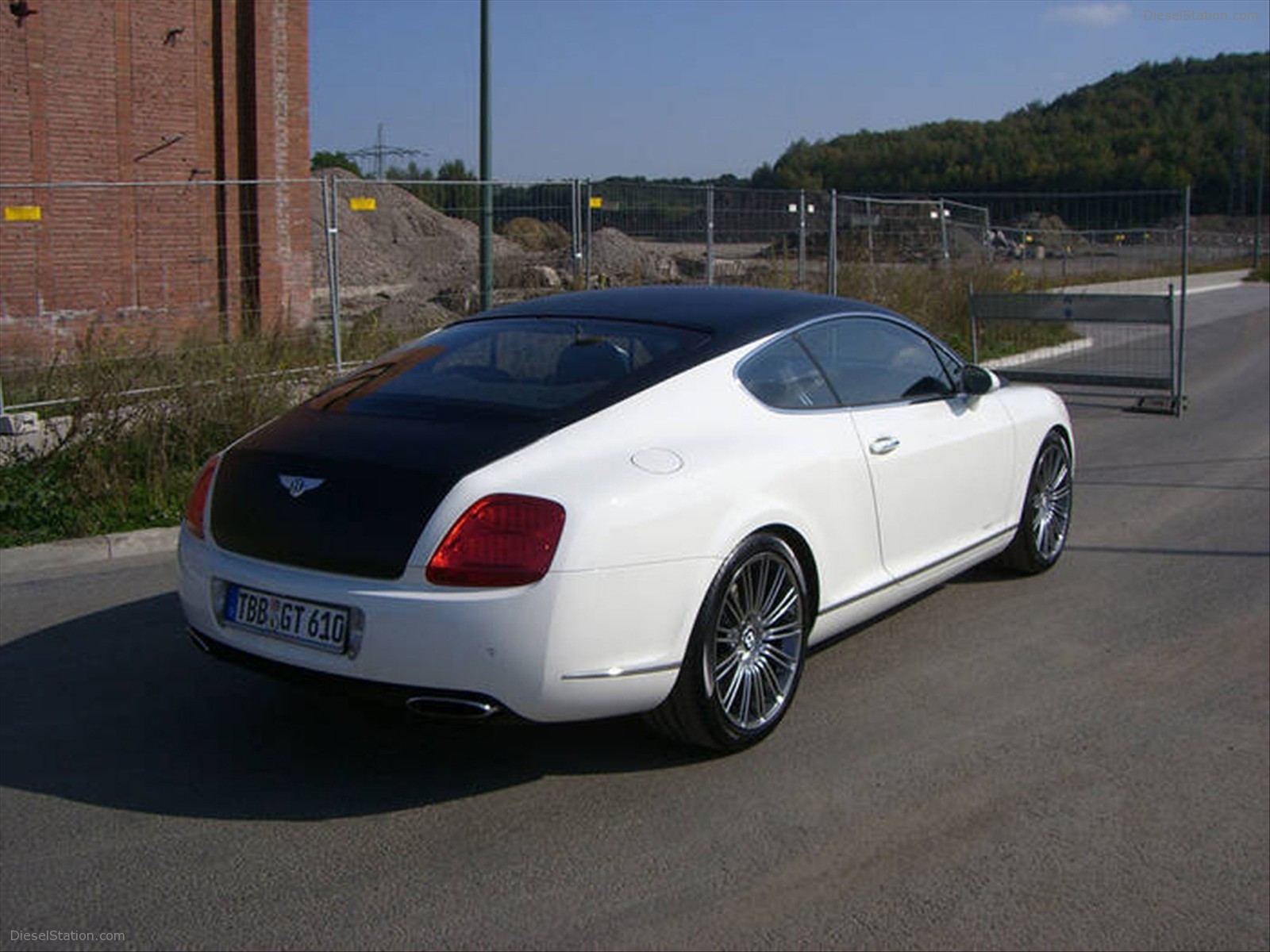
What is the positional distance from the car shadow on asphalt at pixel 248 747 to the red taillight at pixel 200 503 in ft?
2.43

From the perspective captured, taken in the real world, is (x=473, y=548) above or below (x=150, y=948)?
above

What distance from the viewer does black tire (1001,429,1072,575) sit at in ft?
23.1

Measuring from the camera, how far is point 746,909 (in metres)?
3.70

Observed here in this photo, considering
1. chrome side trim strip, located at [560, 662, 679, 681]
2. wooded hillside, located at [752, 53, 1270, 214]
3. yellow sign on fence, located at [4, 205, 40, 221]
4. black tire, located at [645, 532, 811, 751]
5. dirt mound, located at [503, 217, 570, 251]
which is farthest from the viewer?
wooded hillside, located at [752, 53, 1270, 214]

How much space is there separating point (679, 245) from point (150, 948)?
14.1 m

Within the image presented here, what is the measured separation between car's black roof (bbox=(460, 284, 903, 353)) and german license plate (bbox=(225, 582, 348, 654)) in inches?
68.9

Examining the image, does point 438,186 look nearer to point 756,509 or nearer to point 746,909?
point 756,509

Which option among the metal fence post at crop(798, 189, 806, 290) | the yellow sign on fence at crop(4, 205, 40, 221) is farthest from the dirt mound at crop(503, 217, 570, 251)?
the yellow sign on fence at crop(4, 205, 40, 221)

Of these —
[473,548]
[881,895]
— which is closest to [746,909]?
[881,895]

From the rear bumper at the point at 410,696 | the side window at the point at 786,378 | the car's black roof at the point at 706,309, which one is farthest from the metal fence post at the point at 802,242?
the rear bumper at the point at 410,696

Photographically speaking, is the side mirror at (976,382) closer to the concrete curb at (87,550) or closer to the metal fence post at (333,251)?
the concrete curb at (87,550)

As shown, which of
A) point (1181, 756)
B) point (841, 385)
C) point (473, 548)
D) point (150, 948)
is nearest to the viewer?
point (150, 948)

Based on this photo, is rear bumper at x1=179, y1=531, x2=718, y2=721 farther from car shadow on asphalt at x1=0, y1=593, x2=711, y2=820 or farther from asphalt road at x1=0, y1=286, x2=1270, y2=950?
asphalt road at x1=0, y1=286, x2=1270, y2=950

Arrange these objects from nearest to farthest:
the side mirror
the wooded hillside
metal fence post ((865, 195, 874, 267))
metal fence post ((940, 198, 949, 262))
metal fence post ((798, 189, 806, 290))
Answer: the side mirror
metal fence post ((798, 189, 806, 290))
metal fence post ((865, 195, 874, 267))
metal fence post ((940, 198, 949, 262))
the wooded hillside
